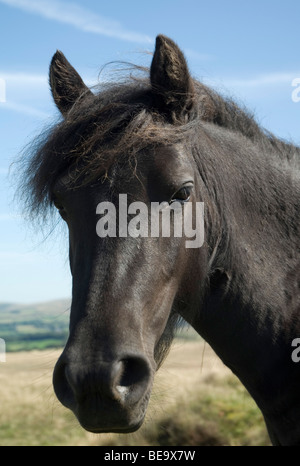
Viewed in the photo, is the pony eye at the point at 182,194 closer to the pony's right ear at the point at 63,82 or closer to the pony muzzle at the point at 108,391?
the pony muzzle at the point at 108,391

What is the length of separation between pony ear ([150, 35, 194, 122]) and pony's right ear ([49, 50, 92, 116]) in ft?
2.15

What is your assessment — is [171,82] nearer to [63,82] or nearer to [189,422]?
[63,82]

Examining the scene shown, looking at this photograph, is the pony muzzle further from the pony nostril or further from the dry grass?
the dry grass

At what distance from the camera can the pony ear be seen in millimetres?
3285

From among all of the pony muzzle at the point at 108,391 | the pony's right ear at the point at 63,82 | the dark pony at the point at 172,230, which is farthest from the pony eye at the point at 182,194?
the pony's right ear at the point at 63,82

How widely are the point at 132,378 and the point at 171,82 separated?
6.25 ft

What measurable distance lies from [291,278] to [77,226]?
1.51 m

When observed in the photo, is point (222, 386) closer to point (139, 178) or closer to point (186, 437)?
point (186, 437)

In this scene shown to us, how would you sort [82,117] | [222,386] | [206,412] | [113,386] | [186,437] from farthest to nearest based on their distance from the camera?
[222,386]
[206,412]
[186,437]
[82,117]
[113,386]

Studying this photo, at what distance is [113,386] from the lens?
244 centimetres

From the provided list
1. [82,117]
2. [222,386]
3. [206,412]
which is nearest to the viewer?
A: [82,117]

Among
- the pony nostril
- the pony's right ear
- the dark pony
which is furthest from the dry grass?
the pony nostril
